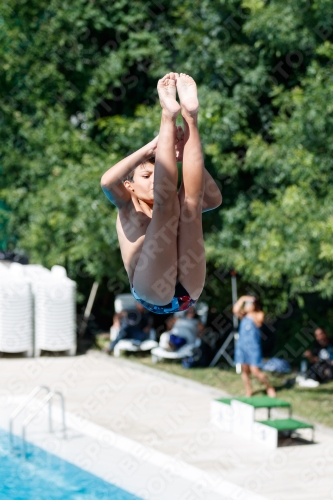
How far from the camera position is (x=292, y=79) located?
12.5m

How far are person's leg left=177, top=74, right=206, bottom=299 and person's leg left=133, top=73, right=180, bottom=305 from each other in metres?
0.07

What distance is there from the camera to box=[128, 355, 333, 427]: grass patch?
10.2 meters

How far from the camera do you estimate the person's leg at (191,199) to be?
4.28 m

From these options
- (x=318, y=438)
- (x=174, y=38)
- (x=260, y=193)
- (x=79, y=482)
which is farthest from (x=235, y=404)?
(x=174, y=38)

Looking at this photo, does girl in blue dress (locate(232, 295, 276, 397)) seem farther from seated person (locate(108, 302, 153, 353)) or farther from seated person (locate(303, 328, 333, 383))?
seated person (locate(108, 302, 153, 353))

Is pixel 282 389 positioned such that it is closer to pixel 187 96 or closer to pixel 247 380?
pixel 247 380

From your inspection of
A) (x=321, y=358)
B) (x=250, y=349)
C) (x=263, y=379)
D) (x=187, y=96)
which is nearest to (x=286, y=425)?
(x=263, y=379)

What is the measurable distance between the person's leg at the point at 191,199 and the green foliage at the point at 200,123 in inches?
168

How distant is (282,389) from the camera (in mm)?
11406

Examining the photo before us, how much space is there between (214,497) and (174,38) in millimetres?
9481

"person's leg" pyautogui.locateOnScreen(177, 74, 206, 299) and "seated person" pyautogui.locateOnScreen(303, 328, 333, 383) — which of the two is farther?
"seated person" pyautogui.locateOnScreen(303, 328, 333, 383)

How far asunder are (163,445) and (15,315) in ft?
18.1

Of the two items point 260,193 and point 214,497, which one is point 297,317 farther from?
point 214,497

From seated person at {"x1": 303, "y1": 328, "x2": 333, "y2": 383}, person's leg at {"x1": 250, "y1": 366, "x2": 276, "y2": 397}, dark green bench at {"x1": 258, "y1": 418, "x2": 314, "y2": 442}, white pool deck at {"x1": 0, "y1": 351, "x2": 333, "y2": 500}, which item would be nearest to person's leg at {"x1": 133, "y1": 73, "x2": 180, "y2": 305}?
white pool deck at {"x1": 0, "y1": 351, "x2": 333, "y2": 500}
